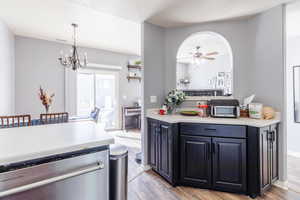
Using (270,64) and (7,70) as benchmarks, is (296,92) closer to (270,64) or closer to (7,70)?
(270,64)

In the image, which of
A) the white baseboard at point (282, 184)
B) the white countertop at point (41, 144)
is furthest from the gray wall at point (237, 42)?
the white countertop at point (41, 144)

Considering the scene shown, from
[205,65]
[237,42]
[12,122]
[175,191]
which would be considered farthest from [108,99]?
[237,42]

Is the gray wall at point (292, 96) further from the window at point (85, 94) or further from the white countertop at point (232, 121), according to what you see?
the window at point (85, 94)

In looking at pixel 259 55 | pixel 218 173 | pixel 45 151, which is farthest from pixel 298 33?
pixel 45 151

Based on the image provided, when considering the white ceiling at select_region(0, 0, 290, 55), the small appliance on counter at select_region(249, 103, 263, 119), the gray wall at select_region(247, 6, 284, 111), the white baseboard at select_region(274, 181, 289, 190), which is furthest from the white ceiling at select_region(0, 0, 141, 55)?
the white baseboard at select_region(274, 181, 289, 190)

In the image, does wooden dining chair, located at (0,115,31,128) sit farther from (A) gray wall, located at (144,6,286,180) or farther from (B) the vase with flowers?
(B) the vase with flowers

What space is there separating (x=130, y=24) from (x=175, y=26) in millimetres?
1045

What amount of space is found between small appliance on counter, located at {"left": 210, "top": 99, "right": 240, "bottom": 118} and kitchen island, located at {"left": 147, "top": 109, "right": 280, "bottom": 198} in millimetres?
243

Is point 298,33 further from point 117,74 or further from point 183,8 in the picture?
point 117,74

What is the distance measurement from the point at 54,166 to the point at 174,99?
6.85ft

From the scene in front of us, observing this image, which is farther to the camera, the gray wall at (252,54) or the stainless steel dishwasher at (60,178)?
the gray wall at (252,54)

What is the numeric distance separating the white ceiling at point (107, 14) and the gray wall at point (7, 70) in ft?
0.84

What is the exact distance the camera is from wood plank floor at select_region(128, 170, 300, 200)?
1.96m

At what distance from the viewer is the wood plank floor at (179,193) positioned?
1.96 meters
